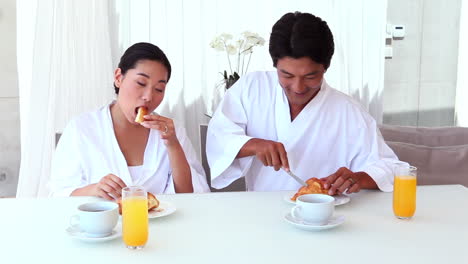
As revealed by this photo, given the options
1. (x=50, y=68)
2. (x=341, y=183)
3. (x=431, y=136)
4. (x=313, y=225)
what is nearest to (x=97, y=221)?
(x=313, y=225)

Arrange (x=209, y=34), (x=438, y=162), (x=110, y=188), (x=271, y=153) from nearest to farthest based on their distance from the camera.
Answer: (x=110, y=188)
(x=271, y=153)
(x=438, y=162)
(x=209, y=34)

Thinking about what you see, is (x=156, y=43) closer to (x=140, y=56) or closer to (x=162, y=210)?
(x=140, y=56)

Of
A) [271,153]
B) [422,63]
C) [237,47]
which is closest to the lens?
[271,153]

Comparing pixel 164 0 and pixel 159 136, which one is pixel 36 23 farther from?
pixel 159 136

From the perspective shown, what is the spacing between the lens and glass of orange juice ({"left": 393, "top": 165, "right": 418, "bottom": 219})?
1.44m

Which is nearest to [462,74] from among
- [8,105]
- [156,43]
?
[156,43]

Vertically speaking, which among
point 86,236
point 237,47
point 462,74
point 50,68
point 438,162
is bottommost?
point 438,162

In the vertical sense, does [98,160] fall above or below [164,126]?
below

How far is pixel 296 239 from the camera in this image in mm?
1284

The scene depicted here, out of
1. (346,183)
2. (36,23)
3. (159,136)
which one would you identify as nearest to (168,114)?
(36,23)

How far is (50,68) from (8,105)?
1.30ft

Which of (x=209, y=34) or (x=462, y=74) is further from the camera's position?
(x=462, y=74)

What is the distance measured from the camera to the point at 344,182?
1.63 m

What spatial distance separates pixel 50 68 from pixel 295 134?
1.64 meters
